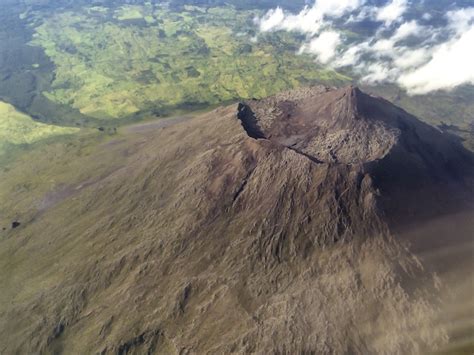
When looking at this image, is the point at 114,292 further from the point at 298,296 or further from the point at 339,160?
the point at 339,160

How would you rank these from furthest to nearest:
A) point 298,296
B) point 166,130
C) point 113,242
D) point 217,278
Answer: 1. point 166,130
2. point 113,242
3. point 217,278
4. point 298,296

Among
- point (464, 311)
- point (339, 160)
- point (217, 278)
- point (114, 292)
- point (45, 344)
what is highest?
point (339, 160)

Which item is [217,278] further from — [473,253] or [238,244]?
[473,253]

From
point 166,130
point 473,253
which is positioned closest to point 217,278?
point 473,253

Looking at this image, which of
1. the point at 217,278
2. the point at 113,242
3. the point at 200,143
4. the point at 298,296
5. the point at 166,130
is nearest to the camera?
the point at 298,296

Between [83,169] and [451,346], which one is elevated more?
[451,346]

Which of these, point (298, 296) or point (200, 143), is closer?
point (298, 296)
